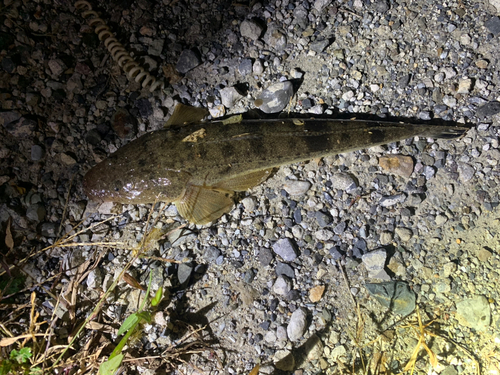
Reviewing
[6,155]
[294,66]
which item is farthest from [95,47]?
[294,66]

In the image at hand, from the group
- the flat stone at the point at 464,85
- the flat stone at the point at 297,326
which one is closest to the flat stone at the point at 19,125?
the flat stone at the point at 297,326

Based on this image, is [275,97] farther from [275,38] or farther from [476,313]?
[476,313]

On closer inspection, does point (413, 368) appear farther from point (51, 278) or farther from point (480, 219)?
point (51, 278)

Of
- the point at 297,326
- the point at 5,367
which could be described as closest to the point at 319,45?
the point at 297,326

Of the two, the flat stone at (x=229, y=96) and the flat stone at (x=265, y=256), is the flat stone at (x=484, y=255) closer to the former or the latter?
the flat stone at (x=265, y=256)

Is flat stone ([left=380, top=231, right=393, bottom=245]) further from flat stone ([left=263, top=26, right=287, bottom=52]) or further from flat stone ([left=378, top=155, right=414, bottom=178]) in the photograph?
flat stone ([left=263, top=26, right=287, bottom=52])
